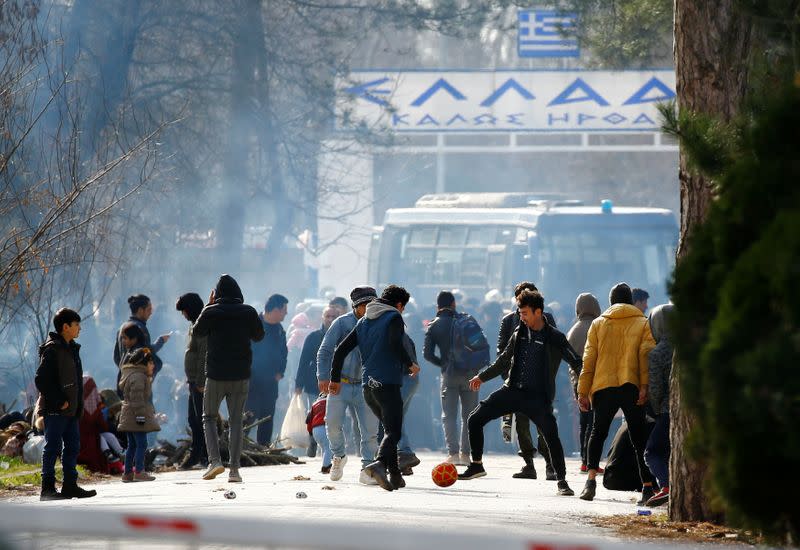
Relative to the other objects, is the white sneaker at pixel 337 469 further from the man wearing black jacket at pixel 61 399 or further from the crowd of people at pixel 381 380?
the man wearing black jacket at pixel 61 399

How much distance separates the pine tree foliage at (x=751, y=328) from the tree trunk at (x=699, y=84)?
3.78 meters

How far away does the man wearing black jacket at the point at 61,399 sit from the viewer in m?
10.7

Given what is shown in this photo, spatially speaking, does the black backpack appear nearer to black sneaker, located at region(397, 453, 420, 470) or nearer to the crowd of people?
the crowd of people

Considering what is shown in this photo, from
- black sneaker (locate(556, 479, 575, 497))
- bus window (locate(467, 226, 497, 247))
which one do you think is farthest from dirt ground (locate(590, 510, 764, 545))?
bus window (locate(467, 226, 497, 247))

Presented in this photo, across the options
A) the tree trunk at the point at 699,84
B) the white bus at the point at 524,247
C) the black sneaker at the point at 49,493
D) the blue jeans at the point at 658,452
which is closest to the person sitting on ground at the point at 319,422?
the black sneaker at the point at 49,493

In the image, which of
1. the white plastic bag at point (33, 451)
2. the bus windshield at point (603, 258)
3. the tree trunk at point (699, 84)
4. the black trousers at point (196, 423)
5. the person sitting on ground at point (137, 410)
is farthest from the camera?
the bus windshield at point (603, 258)

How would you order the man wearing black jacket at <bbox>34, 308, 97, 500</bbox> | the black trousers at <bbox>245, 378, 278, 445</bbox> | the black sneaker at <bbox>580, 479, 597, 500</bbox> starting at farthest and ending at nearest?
the black trousers at <bbox>245, 378, 278, 445</bbox> < the black sneaker at <bbox>580, 479, 597, 500</bbox> < the man wearing black jacket at <bbox>34, 308, 97, 500</bbox>

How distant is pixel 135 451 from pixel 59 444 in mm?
2446

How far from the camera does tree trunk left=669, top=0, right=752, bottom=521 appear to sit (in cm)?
901

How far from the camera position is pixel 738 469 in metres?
4.53

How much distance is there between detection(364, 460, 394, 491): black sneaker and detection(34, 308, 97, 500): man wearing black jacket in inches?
77.5

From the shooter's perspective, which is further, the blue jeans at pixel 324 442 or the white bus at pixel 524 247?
the white bus at pixel 524 247

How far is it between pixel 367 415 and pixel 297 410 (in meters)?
3.74

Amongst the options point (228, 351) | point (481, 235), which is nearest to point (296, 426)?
point (228, 351)
